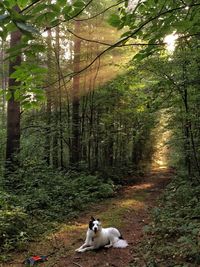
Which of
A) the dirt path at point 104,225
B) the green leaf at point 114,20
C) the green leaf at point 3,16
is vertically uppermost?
the green leaf at point 114,20

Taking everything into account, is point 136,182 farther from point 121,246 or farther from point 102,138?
point 121,246

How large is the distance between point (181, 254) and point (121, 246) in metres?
1.64

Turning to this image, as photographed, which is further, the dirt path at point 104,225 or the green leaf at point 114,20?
the dirt path at point 104,225

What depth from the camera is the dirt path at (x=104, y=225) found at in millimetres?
5945

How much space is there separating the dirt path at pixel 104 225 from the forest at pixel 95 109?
0.21 metres

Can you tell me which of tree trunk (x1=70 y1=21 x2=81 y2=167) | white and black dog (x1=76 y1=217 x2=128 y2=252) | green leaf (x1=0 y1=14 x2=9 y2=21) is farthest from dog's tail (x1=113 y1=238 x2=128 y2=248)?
tree trunk (x1=70 y1=21 x2=81 y2=167)

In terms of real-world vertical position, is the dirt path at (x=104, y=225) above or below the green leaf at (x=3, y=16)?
below

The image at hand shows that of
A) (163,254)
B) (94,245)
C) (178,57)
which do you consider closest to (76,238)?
(94,245)

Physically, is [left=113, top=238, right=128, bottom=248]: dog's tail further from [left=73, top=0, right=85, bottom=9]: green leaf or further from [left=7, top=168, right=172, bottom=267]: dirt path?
[left=73, top=0, right=85, bottom=9]: green leaf

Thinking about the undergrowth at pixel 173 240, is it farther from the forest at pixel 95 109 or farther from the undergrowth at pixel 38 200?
the undergrowth at pixel 38 200

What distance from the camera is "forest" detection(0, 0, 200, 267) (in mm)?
2043

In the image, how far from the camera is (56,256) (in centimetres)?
625

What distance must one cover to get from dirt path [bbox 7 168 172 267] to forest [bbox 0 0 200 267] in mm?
207

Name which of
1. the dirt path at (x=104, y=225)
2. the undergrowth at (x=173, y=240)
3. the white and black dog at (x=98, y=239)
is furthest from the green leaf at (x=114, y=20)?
the white and black dog at (x=98, y=239)
